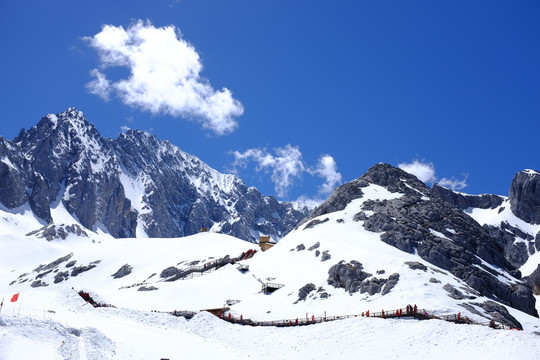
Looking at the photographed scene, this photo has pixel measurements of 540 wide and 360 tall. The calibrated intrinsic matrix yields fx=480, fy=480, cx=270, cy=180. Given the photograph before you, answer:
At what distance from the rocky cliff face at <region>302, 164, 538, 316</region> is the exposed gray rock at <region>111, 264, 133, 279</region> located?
40.9 meters

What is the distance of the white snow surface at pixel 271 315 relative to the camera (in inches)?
1259

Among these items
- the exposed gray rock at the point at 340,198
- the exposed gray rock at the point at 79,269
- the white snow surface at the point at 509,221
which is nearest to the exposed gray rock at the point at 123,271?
the exposed gray rock at the point at 79,269

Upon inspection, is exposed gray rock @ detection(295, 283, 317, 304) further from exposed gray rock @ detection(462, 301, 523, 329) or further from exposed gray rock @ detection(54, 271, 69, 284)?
exposed gray rock @ detection(54, 271, 69, 284)

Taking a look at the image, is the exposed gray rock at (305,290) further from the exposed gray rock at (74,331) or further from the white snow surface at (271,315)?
the exposed gray rock at (74,331)

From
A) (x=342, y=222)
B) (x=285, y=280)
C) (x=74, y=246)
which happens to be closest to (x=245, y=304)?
(x=285, y=280)

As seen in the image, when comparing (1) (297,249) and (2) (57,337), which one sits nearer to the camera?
(2) (57,337)

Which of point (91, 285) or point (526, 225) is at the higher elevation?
point (526, 225)

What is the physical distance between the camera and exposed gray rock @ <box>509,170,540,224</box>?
180 meters

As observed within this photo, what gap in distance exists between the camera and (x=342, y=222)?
88.0 metres

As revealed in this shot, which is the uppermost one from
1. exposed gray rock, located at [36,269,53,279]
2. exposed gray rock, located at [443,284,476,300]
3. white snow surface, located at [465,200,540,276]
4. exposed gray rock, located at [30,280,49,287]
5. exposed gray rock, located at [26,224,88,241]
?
white snow surface, located at [465,200,540,276]

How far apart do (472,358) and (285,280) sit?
37.8 m

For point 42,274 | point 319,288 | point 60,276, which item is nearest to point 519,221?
point 319,288

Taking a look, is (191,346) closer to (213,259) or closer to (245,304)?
(245,304)

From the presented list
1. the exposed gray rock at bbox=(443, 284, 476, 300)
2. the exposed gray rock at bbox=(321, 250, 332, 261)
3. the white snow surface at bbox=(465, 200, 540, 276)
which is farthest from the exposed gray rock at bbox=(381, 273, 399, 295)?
the white snow surface at bbox=(465, 200, 540, 276)
